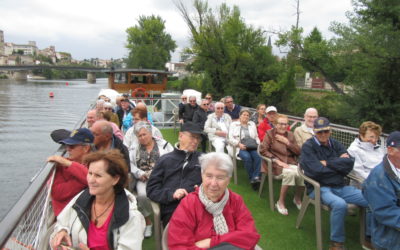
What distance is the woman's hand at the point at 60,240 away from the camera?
1606 mm

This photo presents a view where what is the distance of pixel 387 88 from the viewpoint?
5.70 metres

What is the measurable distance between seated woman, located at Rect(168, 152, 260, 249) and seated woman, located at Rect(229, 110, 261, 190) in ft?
7.87

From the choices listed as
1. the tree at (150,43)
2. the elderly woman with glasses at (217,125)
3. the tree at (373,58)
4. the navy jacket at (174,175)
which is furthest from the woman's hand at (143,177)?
the tree at (150,43)

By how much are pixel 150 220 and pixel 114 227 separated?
5.15 ft

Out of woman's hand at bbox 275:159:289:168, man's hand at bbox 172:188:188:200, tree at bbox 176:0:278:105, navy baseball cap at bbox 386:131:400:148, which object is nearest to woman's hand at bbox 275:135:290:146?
woman's hand at bbox 275:159:289:168

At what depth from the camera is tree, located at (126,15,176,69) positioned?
3916 centimetres

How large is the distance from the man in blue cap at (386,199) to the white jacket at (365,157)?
878 mm

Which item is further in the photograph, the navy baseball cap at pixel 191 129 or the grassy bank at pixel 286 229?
the grassy bank at pixel 286 229

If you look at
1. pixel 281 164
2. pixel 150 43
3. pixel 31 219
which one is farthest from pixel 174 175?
pixel 150 43

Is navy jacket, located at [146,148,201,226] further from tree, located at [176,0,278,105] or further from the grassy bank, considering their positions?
tree, located at [176,0,278,105]

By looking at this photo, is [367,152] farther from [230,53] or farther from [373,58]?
[230,53]

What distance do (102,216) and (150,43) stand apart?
4372 cm

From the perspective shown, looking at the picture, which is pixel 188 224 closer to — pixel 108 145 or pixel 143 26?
pixel 108 145

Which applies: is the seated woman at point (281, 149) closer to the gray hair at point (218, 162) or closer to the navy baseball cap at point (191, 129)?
the navy baseball cap at point (191, 129)
